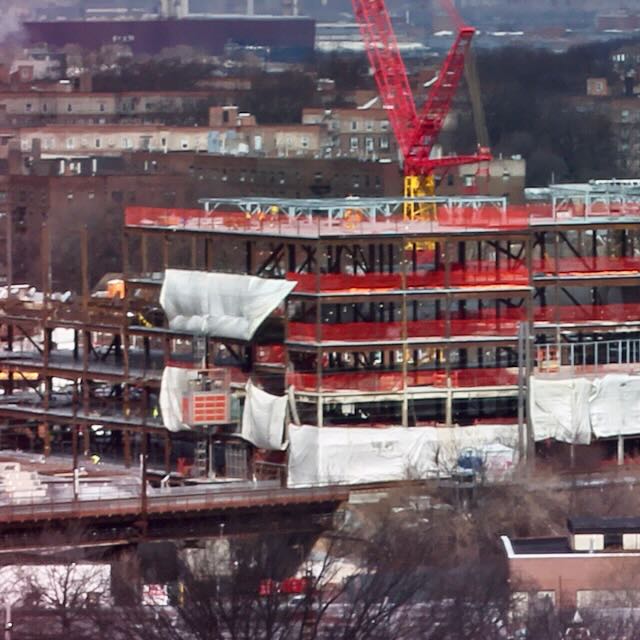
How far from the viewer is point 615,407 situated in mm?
38062

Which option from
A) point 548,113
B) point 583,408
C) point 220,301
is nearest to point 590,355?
point 583,408

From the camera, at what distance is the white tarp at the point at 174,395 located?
3769cm

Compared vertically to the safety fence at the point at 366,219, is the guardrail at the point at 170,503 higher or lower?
lower

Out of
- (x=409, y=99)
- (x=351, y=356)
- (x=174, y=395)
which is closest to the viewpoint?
(x=174, y=395)

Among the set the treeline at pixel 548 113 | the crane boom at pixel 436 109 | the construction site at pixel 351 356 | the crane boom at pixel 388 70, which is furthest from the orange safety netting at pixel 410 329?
the treeline at pixel 548 113

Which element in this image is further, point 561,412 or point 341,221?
point 341,221

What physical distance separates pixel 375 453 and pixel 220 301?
7.85 ft

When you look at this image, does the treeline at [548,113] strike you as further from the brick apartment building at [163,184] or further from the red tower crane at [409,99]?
the red tower crane at [409,99]

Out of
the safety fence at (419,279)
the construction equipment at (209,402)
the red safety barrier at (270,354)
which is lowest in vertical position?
the construction equipment at (209,402)

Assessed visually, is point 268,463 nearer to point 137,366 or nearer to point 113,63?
point 137,366

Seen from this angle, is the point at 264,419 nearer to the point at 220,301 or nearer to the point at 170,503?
the point at 220,301

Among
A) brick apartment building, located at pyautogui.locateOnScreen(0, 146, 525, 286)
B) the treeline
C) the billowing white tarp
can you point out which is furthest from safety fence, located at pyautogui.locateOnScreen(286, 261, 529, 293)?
the treeline

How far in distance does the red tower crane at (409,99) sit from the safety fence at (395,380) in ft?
40.7

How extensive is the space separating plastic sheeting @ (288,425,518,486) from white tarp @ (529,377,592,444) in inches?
29.4
